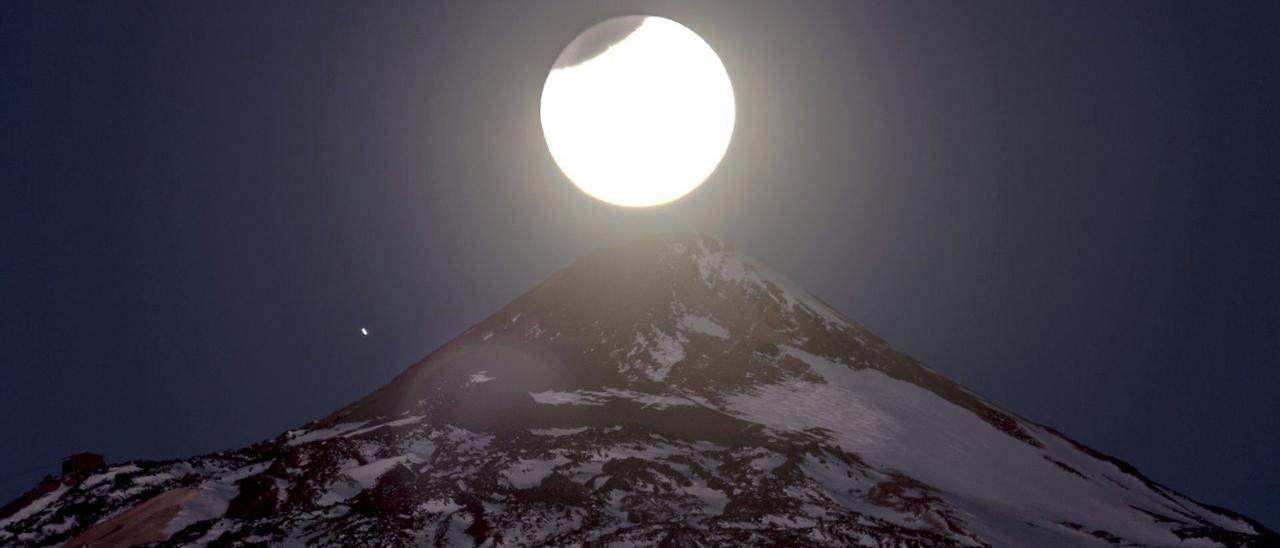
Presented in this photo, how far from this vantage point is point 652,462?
6706 centimetres

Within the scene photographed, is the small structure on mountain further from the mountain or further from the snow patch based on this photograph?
the snow patch

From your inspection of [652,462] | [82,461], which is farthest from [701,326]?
[82,461]

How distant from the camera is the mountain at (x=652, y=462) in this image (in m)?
→ 56.8

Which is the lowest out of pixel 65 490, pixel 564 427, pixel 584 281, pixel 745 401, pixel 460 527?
pixel 65 490

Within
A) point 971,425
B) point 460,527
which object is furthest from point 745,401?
point 460,527

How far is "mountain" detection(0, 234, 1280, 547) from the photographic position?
56.8m

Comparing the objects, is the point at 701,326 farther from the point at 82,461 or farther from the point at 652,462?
the point at 82,461

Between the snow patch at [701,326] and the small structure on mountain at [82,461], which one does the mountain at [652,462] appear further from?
the small structure on mountain at [82,461]

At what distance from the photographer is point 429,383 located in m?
96.8

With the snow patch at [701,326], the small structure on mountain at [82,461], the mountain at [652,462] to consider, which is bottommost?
the small structure on mountain at [82,461]

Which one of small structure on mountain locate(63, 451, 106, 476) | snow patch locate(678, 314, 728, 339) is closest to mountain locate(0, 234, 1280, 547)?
snow patch locate(678, 314, 728, 339)

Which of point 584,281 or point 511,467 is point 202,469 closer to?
point 511,467

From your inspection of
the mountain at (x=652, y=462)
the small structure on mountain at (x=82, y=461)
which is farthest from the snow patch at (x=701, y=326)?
the small structure on mountain at (x=82, y=461)

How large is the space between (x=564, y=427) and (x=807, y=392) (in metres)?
25.6
